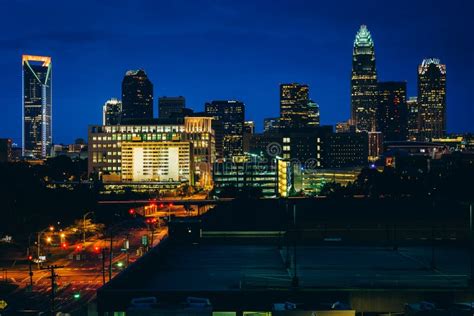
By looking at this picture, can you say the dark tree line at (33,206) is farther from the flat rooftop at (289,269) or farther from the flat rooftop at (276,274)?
the flat rooftop at (289,269)

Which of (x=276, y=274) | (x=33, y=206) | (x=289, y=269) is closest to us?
(x=276, y=274)

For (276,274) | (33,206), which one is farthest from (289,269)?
(33,206)

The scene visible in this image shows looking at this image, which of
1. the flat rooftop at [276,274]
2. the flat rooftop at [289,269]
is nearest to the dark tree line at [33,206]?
the flat rooftop at [276,274]

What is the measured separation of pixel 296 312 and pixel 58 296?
3901 centimetres

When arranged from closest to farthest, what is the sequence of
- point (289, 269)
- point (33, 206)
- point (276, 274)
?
point (276, 274) < point (289, 269) < point (33, 206)

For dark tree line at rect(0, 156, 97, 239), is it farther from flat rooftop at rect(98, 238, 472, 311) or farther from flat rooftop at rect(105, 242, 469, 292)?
flat rooftop at rect(105, 242, 469, 292)

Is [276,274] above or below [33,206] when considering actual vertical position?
below

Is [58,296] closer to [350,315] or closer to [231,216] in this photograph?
[231,216]

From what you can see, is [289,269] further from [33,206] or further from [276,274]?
[33,206]

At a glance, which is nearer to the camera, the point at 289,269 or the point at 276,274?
the point at 276,274

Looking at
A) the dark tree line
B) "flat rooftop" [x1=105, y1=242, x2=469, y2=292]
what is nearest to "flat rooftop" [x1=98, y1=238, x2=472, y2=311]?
"flat rooftop" [x1=105, y1=242, x2=469, y2=292]

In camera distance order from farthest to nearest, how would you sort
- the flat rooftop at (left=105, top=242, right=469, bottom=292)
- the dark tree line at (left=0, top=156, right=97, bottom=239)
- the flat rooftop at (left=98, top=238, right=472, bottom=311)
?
1. the dark tree line at (left=0, top=156, right=97, bottom=239)
2. the flat rooftop at (left=105, top=242, right=469, bottom=292)
3. the flat rooftop at (left=98, top=238, right=472, bottom=311)

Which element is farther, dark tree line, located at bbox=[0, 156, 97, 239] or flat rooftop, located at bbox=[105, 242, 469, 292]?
dark tree line, located at bbox=[0, 156, 97, 239]

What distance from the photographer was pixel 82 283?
70562mm
